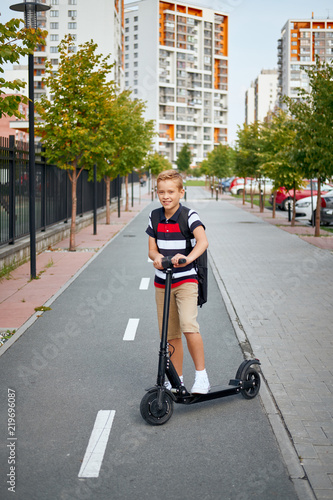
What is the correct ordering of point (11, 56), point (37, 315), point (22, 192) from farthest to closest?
1. point (22, 192)
2. point (37, 315)
3. point (11, 56)

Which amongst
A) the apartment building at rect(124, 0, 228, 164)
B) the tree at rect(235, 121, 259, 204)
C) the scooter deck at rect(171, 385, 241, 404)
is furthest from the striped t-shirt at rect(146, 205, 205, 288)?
the apartment building at rect(124, 0, 228, 164)

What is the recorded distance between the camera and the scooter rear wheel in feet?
16.7

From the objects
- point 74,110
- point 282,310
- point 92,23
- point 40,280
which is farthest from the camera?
point 92,23

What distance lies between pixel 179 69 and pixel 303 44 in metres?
27.6

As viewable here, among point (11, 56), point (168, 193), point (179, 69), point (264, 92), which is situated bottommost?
point (168, 193)

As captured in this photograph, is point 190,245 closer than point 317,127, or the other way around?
point 190,245

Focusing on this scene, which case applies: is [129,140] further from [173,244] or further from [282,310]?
[173,244]

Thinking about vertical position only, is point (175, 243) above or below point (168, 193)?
below

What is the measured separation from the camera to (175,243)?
4730 millimetres

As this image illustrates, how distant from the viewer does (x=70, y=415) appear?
4.78m

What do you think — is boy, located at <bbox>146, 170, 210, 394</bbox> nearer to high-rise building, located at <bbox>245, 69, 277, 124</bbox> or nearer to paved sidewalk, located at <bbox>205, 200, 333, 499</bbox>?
paved sidewalk, located at <bbox>205, 200, 333, 499</bbox>

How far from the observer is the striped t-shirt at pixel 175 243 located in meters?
4.73

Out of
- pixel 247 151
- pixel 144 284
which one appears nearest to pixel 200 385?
pixel 144 284

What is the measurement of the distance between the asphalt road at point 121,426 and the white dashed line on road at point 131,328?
0.12 ft
